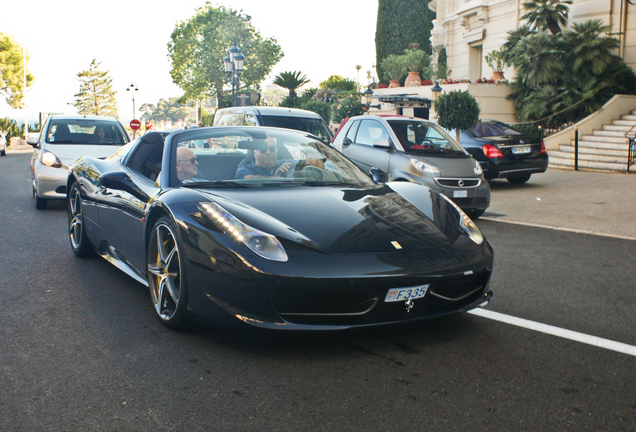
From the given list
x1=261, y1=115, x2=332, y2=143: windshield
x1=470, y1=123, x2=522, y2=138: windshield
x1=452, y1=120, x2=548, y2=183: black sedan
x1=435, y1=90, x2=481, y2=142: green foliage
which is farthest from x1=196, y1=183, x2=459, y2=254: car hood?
x1=435, y1=90, x2=481, y2=142: green foliage

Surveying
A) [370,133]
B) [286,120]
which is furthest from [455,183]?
[286,120]

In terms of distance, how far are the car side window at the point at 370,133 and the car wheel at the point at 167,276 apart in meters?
6.72

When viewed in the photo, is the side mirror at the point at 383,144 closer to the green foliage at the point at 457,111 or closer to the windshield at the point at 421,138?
the windshield at the point at 421,138

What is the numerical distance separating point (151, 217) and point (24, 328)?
1.05 meters

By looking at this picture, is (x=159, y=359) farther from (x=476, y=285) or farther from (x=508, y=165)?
(x=508, y=165)

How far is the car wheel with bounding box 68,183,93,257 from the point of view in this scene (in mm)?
5938

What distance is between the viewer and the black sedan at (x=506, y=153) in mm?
13352

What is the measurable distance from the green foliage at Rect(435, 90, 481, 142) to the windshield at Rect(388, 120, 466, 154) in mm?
4640

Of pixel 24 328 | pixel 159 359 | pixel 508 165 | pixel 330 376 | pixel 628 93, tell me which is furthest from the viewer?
pixel 628 93

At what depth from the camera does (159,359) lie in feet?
11.3

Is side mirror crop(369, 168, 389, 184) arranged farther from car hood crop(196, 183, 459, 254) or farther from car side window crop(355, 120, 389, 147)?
car side window crop(355, 120, 389, 147)

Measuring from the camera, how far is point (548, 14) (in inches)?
958

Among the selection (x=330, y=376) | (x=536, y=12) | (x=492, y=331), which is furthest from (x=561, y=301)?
(x=536, y=12)

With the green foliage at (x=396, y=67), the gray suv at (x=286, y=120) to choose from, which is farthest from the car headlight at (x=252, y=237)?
the green foliage at (x=396, y=67)
